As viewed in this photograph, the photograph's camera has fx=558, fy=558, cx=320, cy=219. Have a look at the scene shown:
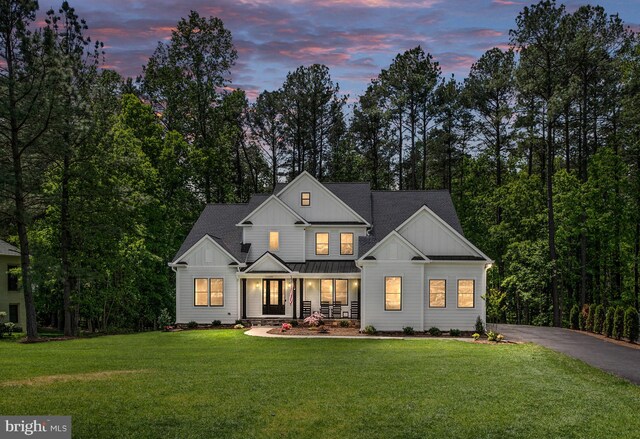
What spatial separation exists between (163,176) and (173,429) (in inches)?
1283

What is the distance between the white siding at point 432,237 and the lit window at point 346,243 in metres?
6.18

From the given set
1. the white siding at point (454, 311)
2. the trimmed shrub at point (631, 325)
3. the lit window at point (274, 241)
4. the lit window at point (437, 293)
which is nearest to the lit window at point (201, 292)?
the lit window at point (274, 241)

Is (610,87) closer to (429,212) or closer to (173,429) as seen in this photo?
(429,212)

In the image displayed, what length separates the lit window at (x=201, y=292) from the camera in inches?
1267

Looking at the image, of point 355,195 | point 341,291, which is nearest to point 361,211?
point 355,195

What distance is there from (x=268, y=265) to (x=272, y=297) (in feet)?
7.08

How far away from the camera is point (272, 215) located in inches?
1353

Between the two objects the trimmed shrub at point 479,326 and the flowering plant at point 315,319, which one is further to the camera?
the flowering plant at point 315,319

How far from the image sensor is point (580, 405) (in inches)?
449

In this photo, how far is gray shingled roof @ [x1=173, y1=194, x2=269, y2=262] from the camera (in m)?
33.7

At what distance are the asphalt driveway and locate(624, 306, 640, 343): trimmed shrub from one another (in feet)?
3.63

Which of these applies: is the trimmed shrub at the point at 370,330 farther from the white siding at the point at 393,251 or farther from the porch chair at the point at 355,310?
the porch chair at the point at 355,310

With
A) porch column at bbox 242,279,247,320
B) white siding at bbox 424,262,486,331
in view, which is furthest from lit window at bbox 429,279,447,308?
porch column at bbox 242,279,247,320

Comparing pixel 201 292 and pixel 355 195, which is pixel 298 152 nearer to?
pixel 355 195
